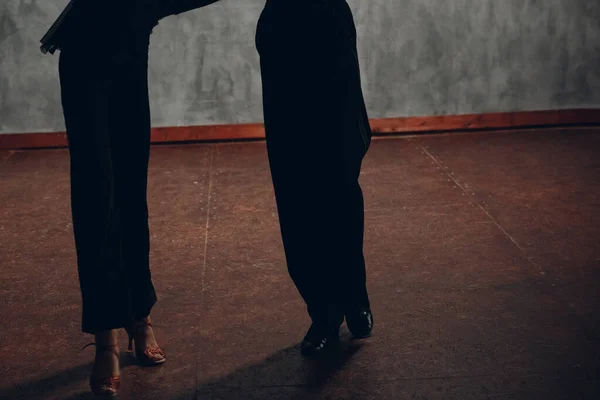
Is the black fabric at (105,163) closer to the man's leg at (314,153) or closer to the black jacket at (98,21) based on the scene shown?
→ the black jacket at (98,21)

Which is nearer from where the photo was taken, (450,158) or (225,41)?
(450,158)

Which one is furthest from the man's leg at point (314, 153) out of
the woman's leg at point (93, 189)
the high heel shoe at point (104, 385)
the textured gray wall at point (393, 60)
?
the textured gray wall at point (393, 60)

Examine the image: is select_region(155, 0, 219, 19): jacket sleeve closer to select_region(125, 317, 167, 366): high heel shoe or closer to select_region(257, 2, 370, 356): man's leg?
select_region(257, 2, 370, 356): man's leg

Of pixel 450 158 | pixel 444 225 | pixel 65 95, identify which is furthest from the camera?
pixel 450 158

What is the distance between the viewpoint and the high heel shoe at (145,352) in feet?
7.48

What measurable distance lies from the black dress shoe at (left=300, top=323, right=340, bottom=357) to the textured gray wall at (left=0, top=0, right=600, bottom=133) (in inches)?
124

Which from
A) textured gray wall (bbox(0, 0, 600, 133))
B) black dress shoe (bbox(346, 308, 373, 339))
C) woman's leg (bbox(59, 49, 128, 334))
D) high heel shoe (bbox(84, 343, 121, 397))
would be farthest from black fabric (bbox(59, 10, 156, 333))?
textured gray wall (bbox(0, 0, 600, 133))

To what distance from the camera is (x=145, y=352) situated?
90.0 inches

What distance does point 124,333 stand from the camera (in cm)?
256

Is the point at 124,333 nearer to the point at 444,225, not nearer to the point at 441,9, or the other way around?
the point at 444,225

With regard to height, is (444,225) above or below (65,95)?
below

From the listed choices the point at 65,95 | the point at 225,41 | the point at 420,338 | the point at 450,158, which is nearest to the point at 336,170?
the point at 420,338

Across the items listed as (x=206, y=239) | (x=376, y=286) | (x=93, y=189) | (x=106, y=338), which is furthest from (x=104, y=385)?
(x=206, y=239)

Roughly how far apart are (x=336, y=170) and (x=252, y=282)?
2.38ft
